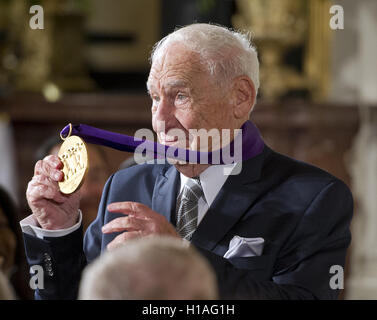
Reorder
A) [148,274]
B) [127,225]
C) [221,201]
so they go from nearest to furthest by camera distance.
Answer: [148,274] < [127,225] < [221,201]

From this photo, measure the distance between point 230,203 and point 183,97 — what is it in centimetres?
21

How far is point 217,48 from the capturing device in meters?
1.51

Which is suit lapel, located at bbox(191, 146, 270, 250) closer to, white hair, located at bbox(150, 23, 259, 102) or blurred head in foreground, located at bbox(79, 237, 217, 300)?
white hair, located at bbox(150, 23, 259, 102)

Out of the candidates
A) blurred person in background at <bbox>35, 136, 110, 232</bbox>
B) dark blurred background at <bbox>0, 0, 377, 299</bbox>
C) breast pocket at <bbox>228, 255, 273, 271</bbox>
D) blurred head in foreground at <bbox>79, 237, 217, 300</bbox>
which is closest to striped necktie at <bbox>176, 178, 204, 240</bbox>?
breast pocket at <bbox>228, 255, 273, 271</bbox>

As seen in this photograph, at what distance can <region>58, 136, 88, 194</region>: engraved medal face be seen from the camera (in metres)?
1.39

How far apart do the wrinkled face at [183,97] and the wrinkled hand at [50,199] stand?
19 cm

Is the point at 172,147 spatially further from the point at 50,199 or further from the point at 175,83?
the point at 50,199

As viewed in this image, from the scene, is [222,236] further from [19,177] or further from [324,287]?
[19,177]

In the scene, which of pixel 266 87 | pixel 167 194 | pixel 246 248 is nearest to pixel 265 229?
pixel 246 248

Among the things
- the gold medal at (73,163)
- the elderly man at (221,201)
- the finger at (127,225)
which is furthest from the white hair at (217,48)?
the finger at (127,225)

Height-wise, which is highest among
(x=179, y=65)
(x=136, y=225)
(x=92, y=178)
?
(x=179, y=65)

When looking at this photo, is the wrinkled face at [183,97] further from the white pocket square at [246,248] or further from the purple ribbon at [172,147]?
the white pocket square at [246,248]

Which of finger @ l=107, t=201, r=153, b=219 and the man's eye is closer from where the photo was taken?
finger @ l=107, t=201, r=153, b=219

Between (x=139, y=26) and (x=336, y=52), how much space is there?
1.19 meters
